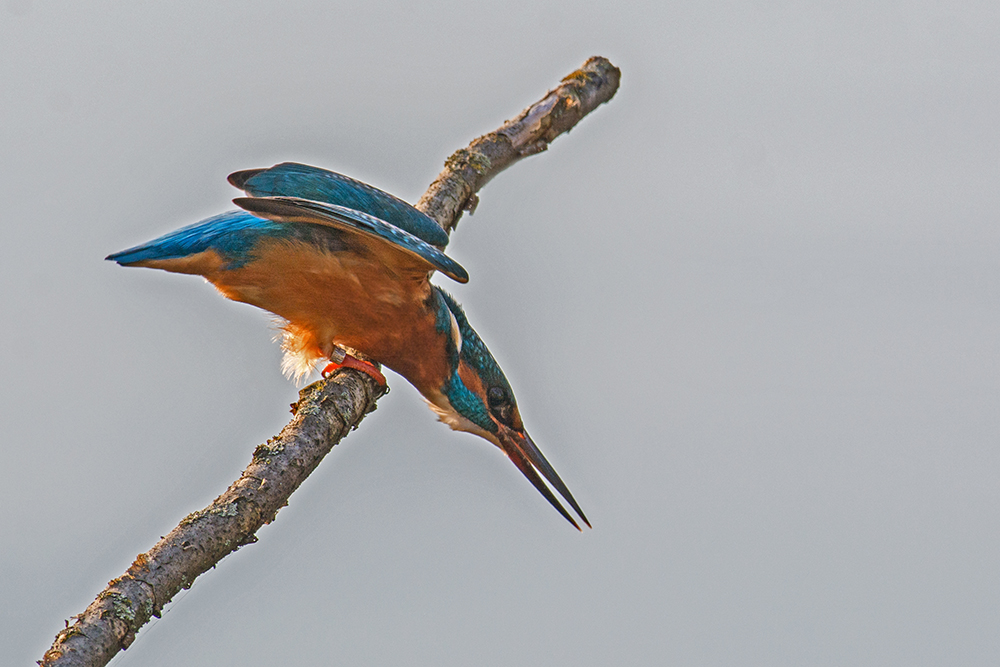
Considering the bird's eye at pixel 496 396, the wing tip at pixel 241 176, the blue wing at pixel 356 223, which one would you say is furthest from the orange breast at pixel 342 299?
the wing tip at pixel 241 176

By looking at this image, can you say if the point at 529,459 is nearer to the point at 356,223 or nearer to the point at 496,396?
the point at 496,396

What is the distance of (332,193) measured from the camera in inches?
140

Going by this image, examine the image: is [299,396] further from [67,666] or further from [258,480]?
[67,666]

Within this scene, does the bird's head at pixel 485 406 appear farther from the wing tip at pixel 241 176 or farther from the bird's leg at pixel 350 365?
the wing tip at pixel 241 176

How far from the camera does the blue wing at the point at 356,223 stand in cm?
288

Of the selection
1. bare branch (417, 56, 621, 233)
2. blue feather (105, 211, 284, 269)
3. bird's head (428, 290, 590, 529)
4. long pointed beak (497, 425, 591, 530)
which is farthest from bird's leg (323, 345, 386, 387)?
bare branch (417, 56, 621, 233)

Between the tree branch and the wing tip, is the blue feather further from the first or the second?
the tree branch

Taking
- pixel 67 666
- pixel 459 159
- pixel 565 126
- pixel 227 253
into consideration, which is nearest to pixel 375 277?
pixel 227 253

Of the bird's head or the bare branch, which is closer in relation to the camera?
the bird's head

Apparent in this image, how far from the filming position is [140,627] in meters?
2.08

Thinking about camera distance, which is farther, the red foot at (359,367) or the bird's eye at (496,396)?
the bird's eye at (496,396)

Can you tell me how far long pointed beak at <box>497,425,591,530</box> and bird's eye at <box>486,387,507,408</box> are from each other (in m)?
0.11

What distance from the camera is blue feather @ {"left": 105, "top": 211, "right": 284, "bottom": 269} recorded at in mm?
3148

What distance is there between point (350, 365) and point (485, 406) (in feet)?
1.92
